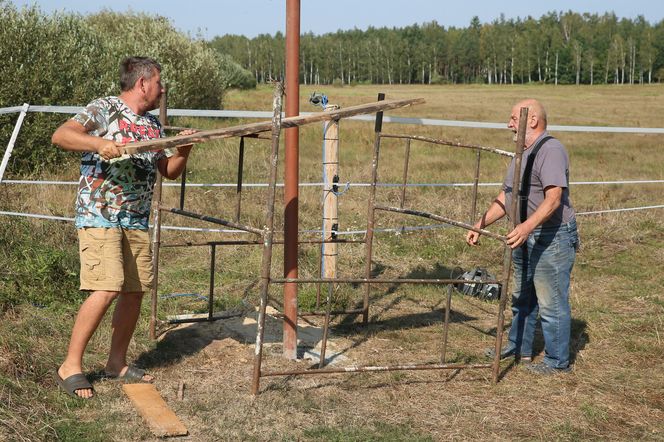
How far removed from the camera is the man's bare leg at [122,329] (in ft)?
15.4

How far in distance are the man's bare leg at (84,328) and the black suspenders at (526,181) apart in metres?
2.64

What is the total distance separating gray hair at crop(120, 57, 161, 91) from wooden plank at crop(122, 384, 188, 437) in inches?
67.0

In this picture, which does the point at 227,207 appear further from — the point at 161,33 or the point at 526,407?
the point at 161,33

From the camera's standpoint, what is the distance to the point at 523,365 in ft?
17.7

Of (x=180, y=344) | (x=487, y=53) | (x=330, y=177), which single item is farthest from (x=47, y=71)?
(x=487, y=53)

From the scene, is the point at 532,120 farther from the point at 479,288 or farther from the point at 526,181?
the point at 479,288

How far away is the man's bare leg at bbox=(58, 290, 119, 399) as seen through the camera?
4.37 meters

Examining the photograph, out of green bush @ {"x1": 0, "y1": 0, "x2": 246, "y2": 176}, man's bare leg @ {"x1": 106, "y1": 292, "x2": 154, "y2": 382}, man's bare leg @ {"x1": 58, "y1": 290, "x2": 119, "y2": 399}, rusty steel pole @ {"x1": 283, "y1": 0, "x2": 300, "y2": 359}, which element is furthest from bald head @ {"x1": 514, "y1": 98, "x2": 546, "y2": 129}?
green bush @ {"x1": 0, "y1": 0, "x2": 246, "y2": 176}

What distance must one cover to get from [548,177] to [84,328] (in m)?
2.89

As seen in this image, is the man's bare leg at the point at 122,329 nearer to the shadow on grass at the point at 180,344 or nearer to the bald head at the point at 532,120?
the shadow on grass at the point at 180,344

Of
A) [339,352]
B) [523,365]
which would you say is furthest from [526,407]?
[339,352]

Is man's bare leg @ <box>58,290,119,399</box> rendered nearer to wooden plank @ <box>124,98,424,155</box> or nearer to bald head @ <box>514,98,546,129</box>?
wooden plank @ <box>124,98,424,155</box>

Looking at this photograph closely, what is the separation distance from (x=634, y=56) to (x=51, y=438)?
118729 mm

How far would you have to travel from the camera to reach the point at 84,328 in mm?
4387
